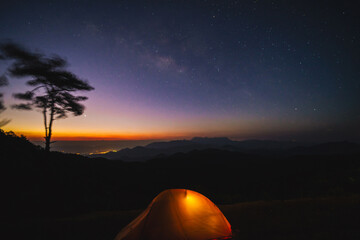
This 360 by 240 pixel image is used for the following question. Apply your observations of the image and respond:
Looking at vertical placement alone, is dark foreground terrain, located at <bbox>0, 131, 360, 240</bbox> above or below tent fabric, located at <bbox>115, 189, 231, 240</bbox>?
below

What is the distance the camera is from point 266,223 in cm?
673

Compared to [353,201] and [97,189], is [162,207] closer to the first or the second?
[353,201]

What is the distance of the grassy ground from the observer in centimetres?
576

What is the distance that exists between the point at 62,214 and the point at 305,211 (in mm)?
14435

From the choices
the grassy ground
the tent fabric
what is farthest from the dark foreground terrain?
the tent fabric

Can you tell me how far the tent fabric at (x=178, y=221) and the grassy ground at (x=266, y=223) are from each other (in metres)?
1.84

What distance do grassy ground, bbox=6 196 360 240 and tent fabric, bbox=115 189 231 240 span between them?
6.04 feet

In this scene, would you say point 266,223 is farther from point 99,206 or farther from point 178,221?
point 99,206

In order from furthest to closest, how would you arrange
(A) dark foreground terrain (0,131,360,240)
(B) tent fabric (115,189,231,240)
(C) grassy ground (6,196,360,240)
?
1. (A) dark foreground terrain (0,131,360,240)
2. (C) grassy ground (6,196,360,240)
3. (B) tent fabric (115,189,231,240)

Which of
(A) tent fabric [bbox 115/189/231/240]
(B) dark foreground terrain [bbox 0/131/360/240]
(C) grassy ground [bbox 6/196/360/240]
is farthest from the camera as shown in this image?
(B) dark foreground terrain [bbox 0/131/360/240]

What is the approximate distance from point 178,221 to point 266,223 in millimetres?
4730

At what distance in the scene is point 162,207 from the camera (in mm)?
4996

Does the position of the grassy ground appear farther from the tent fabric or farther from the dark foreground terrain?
the tent fabric

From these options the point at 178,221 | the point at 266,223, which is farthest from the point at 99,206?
the point at 266,223
